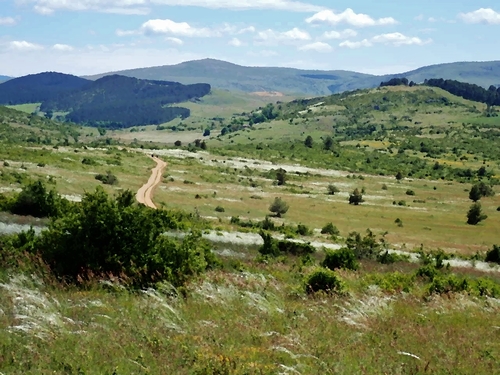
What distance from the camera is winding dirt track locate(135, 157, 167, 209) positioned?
68000mm

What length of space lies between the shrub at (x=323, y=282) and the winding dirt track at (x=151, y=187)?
45.9 m

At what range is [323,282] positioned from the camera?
1650 centimetres

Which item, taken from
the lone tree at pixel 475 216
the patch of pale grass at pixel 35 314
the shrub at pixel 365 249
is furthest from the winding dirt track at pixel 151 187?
the patch of pale grass at pixel 35 314

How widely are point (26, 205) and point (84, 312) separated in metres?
32.1

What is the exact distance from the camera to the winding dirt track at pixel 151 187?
68.0 metres

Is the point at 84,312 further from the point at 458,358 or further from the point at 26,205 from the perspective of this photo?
the point at 26,205

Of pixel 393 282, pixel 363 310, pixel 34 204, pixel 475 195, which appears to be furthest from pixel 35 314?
pixel 475 195

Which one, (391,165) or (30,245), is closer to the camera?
(30,245)

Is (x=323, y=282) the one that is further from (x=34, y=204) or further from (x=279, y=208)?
(x=279, y=208)

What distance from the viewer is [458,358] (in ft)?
29.2

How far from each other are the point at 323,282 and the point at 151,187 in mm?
67546

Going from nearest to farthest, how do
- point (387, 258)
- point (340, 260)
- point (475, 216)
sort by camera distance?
1. point (340, 260)
2. point (387, 258)
3. point (475, 216)

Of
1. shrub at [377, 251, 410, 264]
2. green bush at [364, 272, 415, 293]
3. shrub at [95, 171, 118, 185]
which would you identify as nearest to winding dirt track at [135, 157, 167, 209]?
shrub at [95, 171, 118, 185]

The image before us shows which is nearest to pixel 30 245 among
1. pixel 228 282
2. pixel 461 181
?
pixel 228 282
